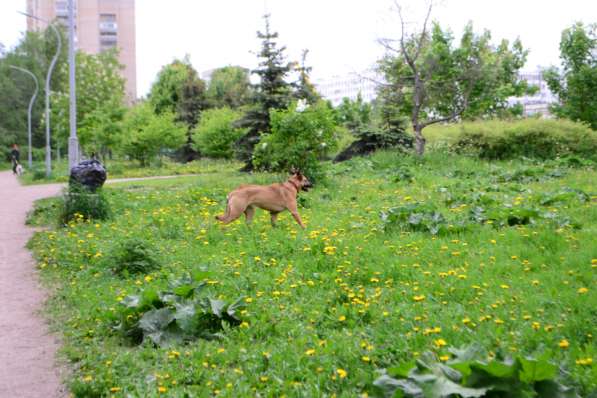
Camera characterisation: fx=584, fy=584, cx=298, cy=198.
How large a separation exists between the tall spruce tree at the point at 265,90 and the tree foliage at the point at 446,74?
4622mm

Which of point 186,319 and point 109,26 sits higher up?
point 109,26

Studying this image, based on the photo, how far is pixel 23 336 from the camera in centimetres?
591

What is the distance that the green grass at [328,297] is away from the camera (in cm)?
445

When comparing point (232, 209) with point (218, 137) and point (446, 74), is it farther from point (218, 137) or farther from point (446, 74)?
point (218, 137)

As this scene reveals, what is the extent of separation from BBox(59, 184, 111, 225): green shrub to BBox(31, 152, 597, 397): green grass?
1106 millimetres

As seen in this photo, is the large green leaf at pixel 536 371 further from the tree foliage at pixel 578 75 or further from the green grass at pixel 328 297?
the tree foliage at pixel 578 75

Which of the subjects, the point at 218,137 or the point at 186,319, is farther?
the point at 218,137

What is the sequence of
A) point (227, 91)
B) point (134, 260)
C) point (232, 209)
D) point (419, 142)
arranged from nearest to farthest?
point (134, 260)
point (232, 209)
point (419, 142)
point (227, 91)

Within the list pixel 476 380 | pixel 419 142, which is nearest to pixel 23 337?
pixel 476 380

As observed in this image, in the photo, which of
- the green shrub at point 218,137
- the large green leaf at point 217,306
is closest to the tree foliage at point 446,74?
the green shrub at point 218,137

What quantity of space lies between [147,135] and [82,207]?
2223 cm

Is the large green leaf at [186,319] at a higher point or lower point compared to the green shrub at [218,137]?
lower

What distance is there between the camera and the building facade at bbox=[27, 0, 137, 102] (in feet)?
338

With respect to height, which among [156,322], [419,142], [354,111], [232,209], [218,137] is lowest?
[156,322]
